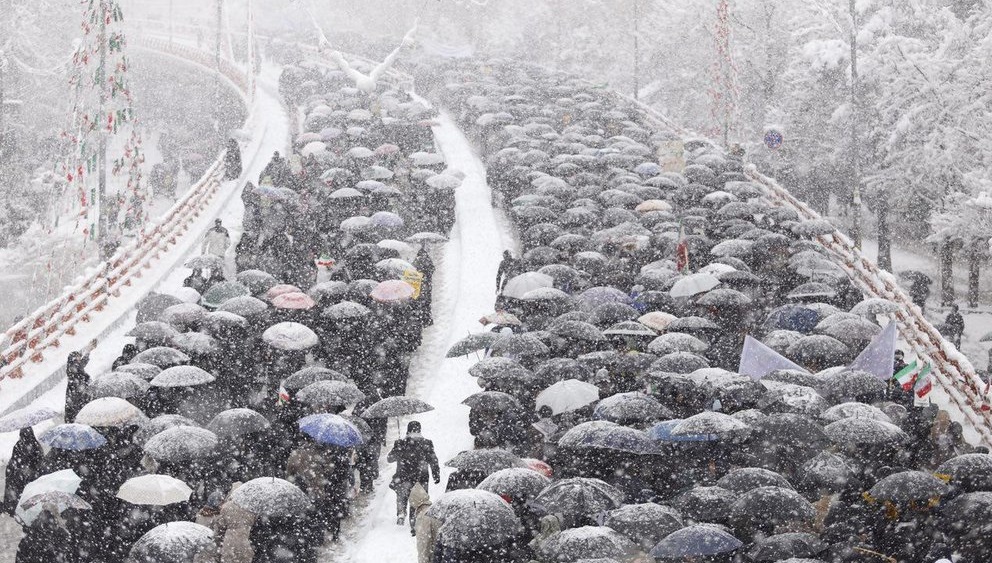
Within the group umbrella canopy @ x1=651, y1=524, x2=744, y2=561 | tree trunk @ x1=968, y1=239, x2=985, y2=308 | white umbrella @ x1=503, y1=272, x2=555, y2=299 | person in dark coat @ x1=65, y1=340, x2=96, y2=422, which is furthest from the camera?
tree trunk @ x1=968, y1=239, x2=985, y2=308

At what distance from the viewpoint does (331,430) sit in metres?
13.4

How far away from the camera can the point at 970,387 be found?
18.9 metres

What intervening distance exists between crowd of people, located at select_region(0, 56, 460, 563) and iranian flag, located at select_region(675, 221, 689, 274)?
3.86 metres

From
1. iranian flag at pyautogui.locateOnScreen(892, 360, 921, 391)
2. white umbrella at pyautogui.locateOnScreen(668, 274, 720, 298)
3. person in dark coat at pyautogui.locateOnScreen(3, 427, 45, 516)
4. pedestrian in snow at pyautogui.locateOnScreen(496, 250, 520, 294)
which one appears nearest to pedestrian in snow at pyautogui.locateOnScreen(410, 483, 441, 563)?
person in dark coat at pyautogui.locateOnScreen(3, 427, 45, 516)

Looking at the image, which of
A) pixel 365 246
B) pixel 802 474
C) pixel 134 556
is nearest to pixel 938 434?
pixel 802 474

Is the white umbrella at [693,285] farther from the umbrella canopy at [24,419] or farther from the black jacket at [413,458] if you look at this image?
the umbrella canopy at [24,419]

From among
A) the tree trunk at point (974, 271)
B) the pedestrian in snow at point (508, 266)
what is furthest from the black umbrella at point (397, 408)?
the tree trunk at point (974, 271)

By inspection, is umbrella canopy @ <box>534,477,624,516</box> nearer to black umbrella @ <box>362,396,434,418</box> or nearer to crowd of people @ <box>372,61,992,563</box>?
crowd of people @ <box>372,61,992,563</box>

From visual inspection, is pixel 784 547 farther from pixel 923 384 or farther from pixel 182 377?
pixel 923 384

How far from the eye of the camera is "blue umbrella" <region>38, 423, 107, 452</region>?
42.8 ft

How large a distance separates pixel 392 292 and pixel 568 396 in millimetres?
4986

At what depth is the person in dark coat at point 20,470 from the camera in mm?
13625

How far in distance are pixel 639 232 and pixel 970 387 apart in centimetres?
579

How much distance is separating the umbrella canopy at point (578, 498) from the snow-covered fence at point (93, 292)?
411 inches
